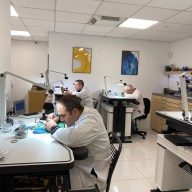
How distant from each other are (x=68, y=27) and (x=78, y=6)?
1469mm

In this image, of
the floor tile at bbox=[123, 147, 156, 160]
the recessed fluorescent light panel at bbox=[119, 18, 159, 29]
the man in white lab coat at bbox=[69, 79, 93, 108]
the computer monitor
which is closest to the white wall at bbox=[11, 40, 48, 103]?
the man in white lab coat at bbox=[69, 79, 93, 108]

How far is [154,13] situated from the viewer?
3299 mm

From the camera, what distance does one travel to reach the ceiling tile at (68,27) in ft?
14.0

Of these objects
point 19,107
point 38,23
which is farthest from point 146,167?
point 38,23

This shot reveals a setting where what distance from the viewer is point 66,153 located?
1.53 metres

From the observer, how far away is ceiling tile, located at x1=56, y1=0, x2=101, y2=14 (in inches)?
116

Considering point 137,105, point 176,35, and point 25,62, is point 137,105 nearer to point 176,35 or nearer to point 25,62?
point 176,35

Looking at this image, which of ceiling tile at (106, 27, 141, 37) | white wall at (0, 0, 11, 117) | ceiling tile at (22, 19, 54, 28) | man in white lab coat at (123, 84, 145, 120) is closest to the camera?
white wall at (0, 0, 11, 117)

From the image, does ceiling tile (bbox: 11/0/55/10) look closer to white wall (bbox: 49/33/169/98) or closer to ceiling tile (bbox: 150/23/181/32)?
white wall (bbox: 49/33/169/98)

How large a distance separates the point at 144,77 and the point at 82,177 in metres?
4.42

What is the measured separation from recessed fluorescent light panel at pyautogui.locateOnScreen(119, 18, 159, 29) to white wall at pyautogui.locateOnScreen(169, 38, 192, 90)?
148cm

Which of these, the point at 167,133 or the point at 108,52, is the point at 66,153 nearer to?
the point at 167,133

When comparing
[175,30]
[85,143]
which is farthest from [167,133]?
[175,30]

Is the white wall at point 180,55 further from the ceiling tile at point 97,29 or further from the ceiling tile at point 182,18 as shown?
the ceiling tile at point 97,29
